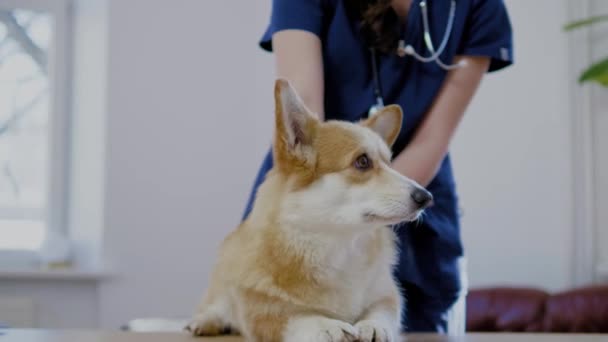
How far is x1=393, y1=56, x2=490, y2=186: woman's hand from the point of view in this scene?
1.28m

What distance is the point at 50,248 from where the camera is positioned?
2.76m

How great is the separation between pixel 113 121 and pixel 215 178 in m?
0.43

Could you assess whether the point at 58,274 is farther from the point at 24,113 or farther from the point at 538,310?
the point at 538,310

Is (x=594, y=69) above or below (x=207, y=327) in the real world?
above

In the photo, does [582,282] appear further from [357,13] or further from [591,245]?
[357,13]

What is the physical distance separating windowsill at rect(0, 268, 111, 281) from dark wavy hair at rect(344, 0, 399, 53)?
167 centimetres

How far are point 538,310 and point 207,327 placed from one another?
5.79 ft

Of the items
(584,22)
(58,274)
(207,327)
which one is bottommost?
(58,274)

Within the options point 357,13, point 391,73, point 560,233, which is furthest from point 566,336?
point 560,233

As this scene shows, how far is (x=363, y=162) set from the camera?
3.33 ft

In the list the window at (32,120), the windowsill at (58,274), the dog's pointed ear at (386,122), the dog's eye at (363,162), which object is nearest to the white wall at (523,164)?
the windowsill at (58,274)

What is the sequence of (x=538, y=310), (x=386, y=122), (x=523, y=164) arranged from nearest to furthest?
(x=386, y=122) < (x=538, y=310) < (x=523, y=164)

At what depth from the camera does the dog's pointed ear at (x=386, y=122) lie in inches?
43.6

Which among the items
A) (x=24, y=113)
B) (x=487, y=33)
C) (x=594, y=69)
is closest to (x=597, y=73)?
(x=594, y=69)
